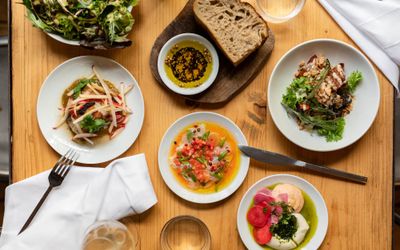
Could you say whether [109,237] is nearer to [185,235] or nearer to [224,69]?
[185,235]

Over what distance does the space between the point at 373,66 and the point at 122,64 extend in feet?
2.88

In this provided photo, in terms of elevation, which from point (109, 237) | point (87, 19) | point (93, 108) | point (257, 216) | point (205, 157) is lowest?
point (109, 237)

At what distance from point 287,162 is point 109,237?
652 millimetres

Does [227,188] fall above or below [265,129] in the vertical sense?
below

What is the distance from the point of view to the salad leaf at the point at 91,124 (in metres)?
1.74

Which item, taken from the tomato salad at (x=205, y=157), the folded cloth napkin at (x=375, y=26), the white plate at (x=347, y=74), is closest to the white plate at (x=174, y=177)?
the tomato salad at (x=205, y=157)

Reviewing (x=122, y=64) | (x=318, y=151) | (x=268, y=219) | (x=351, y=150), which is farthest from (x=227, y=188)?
(x=122, y=64)

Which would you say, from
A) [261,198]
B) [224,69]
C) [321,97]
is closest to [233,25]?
[224,69]

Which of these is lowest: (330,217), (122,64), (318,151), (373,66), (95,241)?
(95,241)

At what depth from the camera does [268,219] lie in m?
1.76

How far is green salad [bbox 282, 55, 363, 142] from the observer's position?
1.76 meters

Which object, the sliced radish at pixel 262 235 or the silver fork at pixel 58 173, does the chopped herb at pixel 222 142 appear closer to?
the sliced radish at pixel 262 235

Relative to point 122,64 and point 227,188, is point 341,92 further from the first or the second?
point 122,64

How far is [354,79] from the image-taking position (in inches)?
69.7
